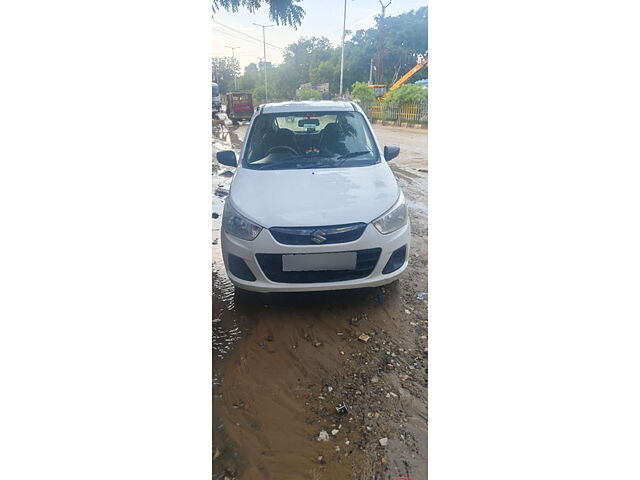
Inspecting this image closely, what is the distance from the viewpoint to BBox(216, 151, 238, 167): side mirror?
2.81 metres

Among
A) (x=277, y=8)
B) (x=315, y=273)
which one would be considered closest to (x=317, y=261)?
(x=315, y=273)

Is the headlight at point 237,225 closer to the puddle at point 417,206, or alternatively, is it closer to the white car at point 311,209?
the white car at point 311,209

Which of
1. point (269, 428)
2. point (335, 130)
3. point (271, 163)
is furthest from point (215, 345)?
point (335, 130)

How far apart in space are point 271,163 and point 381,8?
1143 millimetres

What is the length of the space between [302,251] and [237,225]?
1.43 ft

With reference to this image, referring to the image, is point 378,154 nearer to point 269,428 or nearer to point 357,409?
point 357,409

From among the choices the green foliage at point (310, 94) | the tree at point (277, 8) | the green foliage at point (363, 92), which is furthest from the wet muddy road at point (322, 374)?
the tree at point (277, 8)

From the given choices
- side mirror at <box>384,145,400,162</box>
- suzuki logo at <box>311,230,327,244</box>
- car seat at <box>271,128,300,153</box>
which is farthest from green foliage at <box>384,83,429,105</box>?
suzuki logo at <box>311,230,327,244</box>

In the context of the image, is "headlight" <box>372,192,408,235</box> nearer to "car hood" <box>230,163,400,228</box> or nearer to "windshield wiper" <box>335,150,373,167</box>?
"car hood" <box>230,163,400,228</box>

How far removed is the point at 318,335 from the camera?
2.61 metres

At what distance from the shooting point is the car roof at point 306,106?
115 inches

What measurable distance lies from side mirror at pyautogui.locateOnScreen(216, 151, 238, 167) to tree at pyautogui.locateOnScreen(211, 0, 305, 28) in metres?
0.84

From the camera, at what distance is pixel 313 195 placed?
8.56 feet

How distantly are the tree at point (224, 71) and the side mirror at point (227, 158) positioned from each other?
0.38 metres
